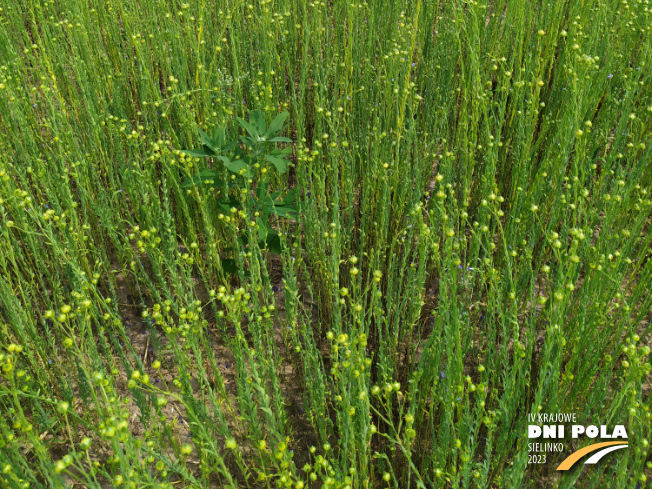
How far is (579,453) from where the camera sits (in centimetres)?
157

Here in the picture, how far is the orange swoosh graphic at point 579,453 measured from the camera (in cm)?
152

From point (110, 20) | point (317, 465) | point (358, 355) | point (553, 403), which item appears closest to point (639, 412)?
point (553, 403)

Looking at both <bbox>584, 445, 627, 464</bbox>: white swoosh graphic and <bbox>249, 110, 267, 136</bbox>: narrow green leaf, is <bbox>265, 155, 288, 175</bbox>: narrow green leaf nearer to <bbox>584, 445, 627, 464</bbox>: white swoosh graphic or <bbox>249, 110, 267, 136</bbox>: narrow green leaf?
<bbox>249, 110, 267, 136</bbox>: narrow green leaf

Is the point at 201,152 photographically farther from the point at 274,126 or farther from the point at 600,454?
the point at 600,454

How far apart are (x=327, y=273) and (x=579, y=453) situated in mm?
1087

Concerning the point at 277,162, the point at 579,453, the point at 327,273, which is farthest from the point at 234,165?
the point at 579,453

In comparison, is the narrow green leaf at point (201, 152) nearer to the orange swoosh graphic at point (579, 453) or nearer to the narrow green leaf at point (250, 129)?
the narrow green leaf at point (250, 129)

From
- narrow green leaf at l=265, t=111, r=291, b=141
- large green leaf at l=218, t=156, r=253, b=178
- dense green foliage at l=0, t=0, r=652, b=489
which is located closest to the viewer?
dense green foliage at l=0, t=0, r=652, b=489

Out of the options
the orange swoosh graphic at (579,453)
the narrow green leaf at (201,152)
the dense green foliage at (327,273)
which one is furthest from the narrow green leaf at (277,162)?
the orange swoosh graphic at (579,453)

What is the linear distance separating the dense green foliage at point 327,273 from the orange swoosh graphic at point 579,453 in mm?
74

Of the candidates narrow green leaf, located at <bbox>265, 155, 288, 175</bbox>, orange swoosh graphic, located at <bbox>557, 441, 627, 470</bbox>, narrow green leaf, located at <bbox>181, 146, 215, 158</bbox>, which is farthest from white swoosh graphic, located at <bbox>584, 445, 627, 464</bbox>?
narrow green leaf, located at <bbox>181, 146, 215, 158</bbox>

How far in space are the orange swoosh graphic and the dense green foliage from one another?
0.24 feet

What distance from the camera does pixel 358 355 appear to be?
1.29 m

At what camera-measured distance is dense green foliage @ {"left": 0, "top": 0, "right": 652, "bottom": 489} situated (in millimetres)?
1368
